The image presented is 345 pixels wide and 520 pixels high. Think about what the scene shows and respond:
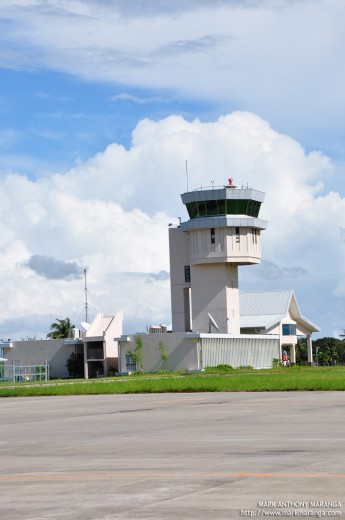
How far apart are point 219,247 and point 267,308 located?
1124 inches

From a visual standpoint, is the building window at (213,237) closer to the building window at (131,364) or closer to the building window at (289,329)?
the building window at (131,364)

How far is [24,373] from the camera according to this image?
347 feet

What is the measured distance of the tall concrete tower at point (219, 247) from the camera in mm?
109062

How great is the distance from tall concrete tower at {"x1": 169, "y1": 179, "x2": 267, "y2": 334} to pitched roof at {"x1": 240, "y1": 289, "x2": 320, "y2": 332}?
1898 centimetres

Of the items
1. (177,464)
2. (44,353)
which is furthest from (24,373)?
(177,464)

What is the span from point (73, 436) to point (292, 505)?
14147 mm

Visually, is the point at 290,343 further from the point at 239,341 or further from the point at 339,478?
the point at 339,478

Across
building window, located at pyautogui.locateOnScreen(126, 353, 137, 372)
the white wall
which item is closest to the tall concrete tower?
building window, located at pyautogui.locateOnScreen(126, 353, 137, 372)

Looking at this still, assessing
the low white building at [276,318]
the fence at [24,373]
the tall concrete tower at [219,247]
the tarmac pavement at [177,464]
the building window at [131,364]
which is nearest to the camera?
the tarmac pavement at [177,464]

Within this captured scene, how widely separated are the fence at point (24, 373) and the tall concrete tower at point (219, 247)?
19145 millimetres

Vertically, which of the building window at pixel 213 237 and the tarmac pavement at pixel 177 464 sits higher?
the building window at pixel 213 237

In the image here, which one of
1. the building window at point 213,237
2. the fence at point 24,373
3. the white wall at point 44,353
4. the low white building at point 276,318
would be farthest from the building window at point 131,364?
the low white building at point 276,318

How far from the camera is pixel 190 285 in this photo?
114 meters

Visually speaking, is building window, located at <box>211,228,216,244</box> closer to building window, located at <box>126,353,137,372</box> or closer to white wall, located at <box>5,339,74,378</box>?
building window, located at <box>126,353,137,372</box>
